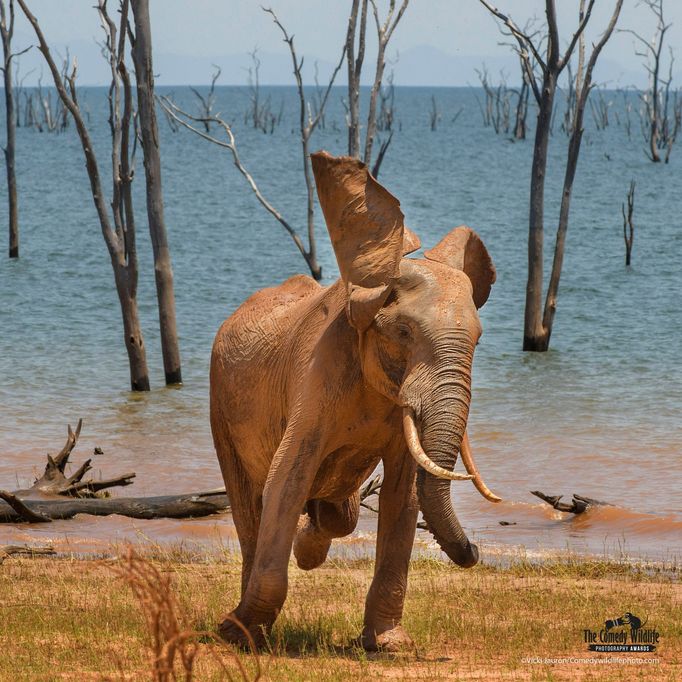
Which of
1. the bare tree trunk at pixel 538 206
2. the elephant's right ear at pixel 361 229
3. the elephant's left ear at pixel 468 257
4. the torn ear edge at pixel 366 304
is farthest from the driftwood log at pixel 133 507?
the bare tree trunk at pixel 538 206

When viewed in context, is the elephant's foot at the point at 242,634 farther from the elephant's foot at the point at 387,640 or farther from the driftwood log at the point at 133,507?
the driftwood log at the point at 133,507

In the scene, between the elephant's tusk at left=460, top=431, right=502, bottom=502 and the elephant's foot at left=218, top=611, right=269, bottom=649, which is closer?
the elephant's tusk at left=460, top=431, right=502, bottom=502

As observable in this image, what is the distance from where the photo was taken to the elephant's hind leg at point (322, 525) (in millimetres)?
7207

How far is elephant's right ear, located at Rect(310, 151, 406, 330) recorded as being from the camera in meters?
6.02

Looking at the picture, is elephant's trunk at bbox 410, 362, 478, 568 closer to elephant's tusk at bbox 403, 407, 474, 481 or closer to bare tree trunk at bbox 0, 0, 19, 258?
elephant's tusk at bbox 403, 407, 474, 481

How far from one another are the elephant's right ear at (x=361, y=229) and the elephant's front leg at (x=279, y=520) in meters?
0.68

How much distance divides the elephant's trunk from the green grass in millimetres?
702

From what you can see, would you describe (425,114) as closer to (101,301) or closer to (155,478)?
(101,301)

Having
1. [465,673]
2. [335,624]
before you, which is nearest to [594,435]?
[335,624]

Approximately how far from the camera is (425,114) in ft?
445

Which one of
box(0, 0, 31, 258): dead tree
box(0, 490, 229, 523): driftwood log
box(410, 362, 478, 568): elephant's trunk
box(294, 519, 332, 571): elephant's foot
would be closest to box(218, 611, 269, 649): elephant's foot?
box(294, 519, 332, 571): elephant's foot

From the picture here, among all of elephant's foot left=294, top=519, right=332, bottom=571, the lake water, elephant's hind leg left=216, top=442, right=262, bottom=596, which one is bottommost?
the lake water

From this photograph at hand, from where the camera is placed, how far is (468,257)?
6602 mm

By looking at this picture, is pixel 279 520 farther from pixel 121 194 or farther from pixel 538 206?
pixel 538 206
